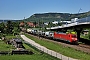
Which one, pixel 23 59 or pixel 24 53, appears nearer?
pixel 23 59

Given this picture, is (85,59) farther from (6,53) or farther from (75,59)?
(6,53)

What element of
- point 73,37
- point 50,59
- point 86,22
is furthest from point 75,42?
point 50,59

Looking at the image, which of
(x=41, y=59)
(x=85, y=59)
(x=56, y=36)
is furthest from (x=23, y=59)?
(x=56, y=36)

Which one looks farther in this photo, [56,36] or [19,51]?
[56,36]

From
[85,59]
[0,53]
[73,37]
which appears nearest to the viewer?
[85,59]

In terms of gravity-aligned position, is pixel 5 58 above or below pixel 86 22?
below

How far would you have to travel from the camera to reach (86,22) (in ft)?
216

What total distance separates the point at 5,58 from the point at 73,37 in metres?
35.4

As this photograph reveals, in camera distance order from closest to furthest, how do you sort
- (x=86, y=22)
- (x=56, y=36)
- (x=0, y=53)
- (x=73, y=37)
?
(x=0, y=53) → (x=86, y=22) → (x=73, y=37) → (x=56, y=36)

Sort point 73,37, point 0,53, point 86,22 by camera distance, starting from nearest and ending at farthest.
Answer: point 0,53 → point 86,22 → point 73,37

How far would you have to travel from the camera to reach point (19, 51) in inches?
1962

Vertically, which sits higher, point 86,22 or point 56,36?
point 86,22

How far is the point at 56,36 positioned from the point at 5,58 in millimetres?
54814

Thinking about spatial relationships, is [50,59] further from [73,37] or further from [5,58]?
[73,37]
